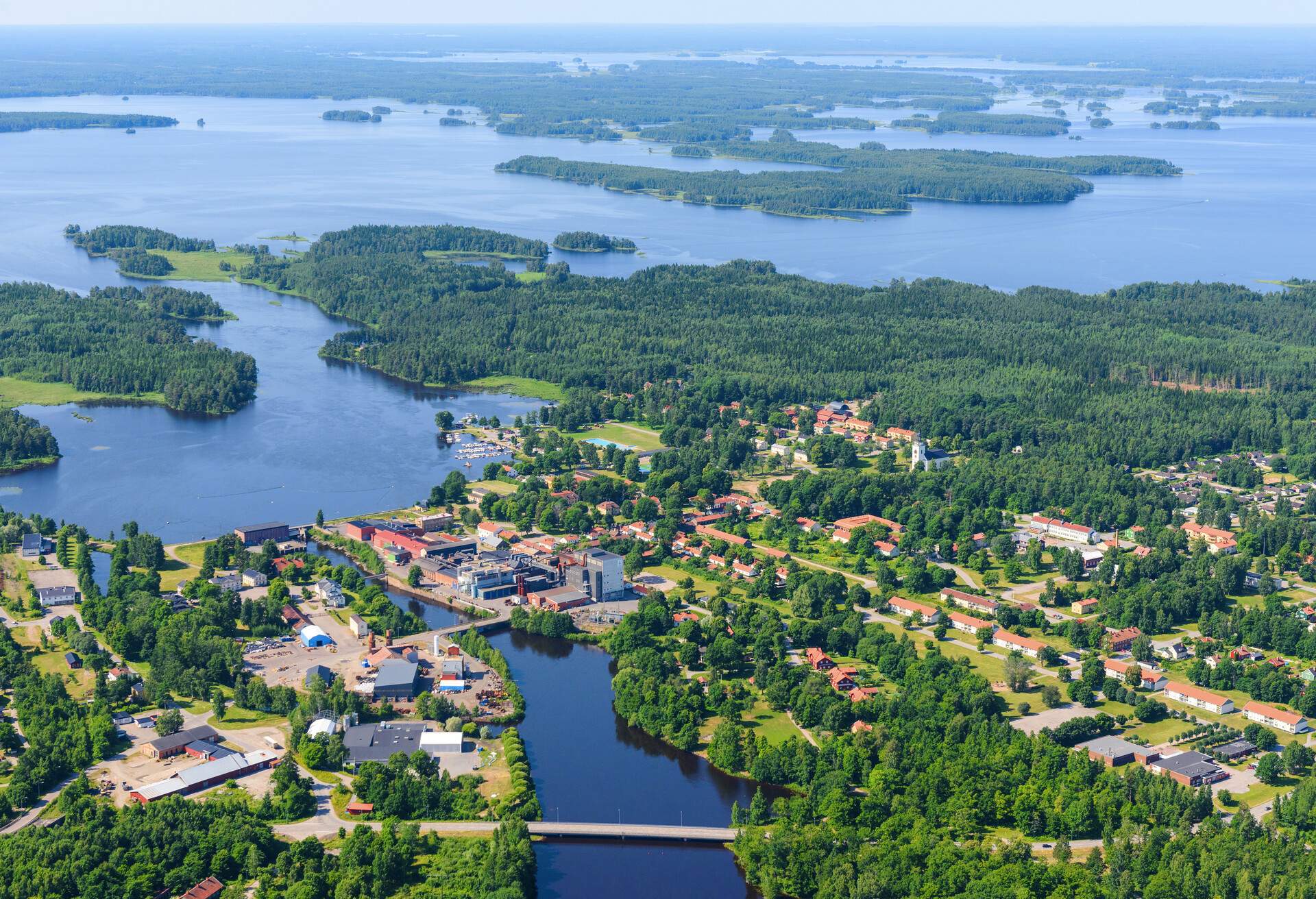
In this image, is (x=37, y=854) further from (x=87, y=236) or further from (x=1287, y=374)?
(x=87, y=236)

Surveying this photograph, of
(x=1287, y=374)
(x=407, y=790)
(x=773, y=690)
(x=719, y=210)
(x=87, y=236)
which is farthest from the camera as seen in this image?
(x=719, y=210)

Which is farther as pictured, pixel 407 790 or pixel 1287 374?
pixel 1287 374

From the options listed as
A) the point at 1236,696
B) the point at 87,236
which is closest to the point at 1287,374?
the point at 1236,696

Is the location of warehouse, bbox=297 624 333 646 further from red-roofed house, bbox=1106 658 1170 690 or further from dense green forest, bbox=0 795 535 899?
red-roofed house, bbox=1106 658 1170 690

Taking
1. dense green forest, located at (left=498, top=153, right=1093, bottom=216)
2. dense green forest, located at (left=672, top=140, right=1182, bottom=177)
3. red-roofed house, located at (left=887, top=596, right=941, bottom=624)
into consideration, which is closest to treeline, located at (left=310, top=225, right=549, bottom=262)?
dense green forest, located at (left=498, top=153, right=1093, bottom=216)

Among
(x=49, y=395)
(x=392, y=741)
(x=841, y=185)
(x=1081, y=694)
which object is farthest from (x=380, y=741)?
(x=841, y=185)

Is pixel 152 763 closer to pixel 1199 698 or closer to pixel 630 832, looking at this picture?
pixel 630 832
